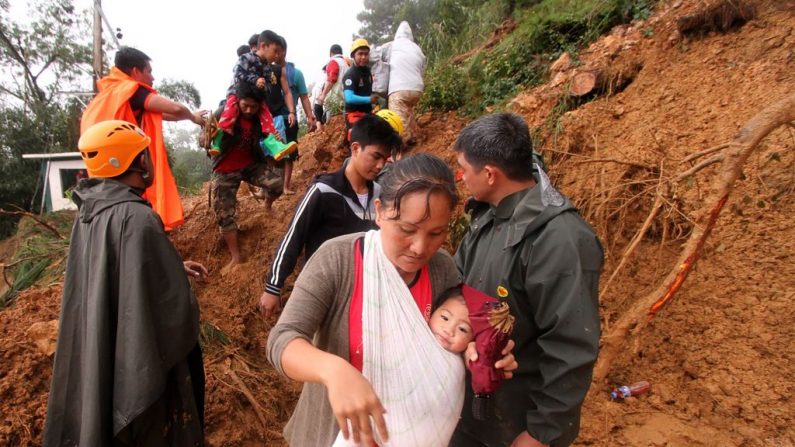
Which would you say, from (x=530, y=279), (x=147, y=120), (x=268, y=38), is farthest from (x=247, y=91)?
(x=530, y=279)

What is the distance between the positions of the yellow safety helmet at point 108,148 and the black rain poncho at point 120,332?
0.06 metres

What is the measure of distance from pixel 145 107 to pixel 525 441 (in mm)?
3037

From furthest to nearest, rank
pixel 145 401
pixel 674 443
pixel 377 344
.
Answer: pixel 674 443, pixel 145 401, pixel 377 344

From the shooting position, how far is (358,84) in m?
5.14

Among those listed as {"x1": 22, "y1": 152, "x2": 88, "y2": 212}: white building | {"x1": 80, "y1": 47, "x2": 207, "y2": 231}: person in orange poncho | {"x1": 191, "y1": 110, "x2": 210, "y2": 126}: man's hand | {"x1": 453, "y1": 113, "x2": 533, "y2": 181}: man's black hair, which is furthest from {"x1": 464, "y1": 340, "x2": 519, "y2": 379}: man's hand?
{"x1": 22, "y1": 152, "x2": 88, "y2": 212}: white building

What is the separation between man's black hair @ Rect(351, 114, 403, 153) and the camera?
7.77 feet

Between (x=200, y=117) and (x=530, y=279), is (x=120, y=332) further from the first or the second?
(x=200, y=117)

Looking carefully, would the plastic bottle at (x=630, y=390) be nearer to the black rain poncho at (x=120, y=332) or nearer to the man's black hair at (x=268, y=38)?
the black rain poncho at (x=120, y=332)

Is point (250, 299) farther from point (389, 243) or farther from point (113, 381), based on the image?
point (389, 243)

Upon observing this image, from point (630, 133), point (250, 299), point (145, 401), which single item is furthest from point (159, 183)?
point (630, 133)

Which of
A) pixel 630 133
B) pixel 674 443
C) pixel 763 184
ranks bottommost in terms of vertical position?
pixel 674 443

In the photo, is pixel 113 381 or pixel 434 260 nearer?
pixel 434 260

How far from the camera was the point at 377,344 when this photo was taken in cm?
103

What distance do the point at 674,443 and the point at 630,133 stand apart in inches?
114
